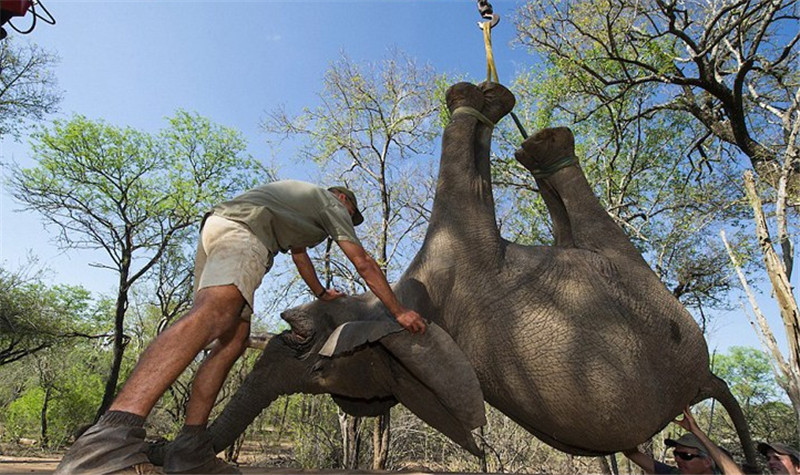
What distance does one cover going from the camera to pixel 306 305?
3148 mm

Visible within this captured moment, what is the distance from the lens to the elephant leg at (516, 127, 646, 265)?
3.19m

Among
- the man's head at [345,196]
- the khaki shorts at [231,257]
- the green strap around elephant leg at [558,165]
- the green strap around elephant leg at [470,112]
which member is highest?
the green strap around elephant leg at [470,112]

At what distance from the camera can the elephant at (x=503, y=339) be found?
262 cm

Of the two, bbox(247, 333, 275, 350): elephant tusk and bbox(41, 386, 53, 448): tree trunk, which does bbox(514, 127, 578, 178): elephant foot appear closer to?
bbox(247, 333, 275, 350): elephant tusk

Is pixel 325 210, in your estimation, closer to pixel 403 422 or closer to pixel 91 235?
pixel 403 422

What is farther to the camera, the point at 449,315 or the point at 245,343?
the point at 245,343

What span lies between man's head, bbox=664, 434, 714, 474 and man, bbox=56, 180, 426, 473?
2464 millimetres

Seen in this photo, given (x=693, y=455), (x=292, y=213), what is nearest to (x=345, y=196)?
(x=292, y=213)

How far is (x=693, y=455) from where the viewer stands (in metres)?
3.81

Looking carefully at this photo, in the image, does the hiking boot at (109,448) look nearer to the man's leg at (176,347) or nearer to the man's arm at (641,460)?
the man's leg at (176,347)

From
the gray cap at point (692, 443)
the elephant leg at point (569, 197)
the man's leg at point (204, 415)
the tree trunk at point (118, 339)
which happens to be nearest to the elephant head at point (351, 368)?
the man's leg at point (204, 415)

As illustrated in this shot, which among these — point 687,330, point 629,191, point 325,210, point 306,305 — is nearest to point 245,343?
point 306,305

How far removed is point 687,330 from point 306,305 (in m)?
2.19

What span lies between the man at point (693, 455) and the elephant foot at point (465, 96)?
7.83ft
